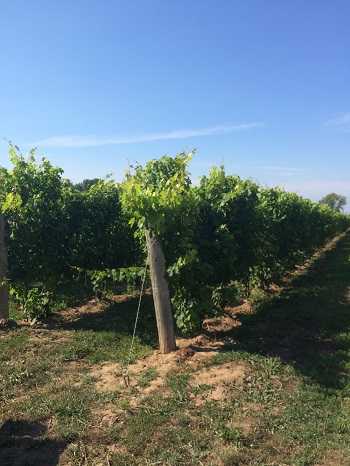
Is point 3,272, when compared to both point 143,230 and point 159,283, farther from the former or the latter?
point 159,283

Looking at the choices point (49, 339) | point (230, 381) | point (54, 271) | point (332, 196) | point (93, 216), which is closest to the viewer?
point (230, 381)

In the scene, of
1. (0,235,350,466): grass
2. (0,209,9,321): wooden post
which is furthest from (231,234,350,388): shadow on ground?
(0,209,9,321): wooden post

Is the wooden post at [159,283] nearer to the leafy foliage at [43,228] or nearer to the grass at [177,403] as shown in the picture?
the grass at [177,403]

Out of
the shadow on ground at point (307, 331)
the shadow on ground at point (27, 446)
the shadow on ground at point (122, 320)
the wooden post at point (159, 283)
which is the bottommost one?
the shadow on ground at point (307, 331)

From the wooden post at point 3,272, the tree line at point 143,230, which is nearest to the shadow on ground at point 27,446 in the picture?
the tree line at point 143,230

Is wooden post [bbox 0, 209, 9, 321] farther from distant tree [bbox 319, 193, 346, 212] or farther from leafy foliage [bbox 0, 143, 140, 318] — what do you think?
distant tree [bbox 319, 193, 346, 212]

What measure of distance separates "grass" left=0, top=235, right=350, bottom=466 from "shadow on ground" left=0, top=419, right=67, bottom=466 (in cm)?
1

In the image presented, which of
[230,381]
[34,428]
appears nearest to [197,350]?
[230,381]

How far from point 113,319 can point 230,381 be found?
405 cm

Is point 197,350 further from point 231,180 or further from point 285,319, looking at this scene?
point 231,180

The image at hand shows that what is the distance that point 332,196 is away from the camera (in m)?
148

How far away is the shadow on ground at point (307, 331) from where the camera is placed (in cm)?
504

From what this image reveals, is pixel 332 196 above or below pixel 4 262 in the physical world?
above

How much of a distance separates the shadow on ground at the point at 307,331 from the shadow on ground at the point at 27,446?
3.24 metres
